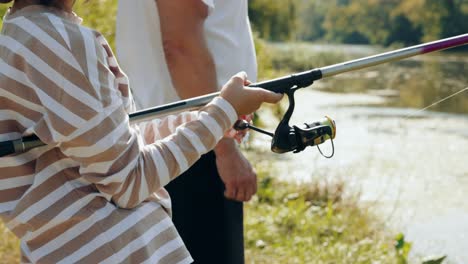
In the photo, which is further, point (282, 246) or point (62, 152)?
point (282, 246)

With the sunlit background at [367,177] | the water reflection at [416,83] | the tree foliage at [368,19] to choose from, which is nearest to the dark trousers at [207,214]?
the sunlit background at [367,177]

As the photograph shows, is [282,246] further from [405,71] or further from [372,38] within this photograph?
[372,38]

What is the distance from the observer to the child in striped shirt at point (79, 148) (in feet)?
3.55

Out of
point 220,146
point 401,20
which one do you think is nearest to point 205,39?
point 220,146

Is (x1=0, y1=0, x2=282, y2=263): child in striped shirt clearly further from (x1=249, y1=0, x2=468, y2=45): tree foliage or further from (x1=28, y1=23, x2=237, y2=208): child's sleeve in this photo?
(x1=249, y1=0, x2=468, y2=45): tree foliage

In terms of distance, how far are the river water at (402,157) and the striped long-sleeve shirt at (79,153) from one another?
336 centimetres

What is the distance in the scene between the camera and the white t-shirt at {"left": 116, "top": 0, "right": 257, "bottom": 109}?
1.67 m

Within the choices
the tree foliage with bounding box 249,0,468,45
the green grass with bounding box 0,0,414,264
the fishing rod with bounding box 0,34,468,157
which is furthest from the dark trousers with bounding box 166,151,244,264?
the tree foliage with bounding box 249,0,468,45

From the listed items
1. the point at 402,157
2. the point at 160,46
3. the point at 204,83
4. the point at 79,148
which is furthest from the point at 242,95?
the point at 402,157

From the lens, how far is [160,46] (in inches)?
66.2

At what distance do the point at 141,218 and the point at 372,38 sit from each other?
1173 inches

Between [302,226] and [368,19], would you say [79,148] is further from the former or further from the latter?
[368,19]

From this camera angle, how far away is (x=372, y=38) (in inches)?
1190

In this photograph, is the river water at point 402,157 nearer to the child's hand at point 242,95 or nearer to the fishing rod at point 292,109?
the fishing rod at point 292,109
